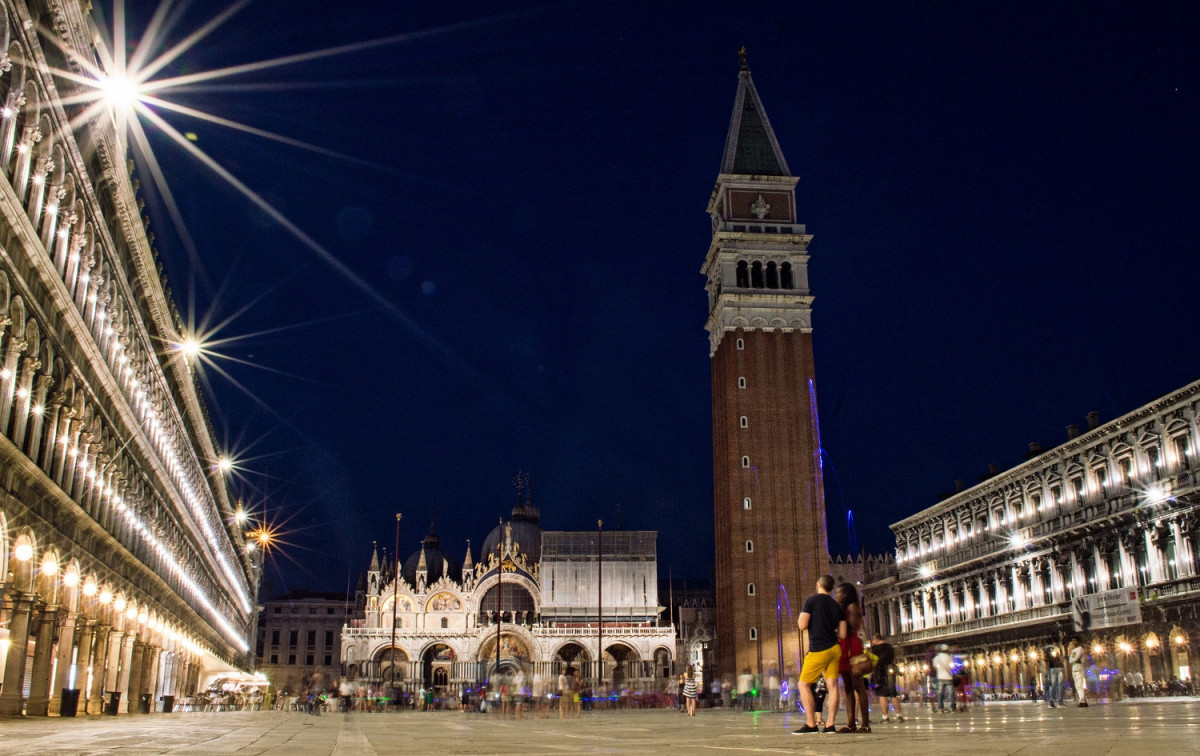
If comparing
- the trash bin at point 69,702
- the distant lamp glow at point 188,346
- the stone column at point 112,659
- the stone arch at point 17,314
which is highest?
the distant lamp glow at point 188,346

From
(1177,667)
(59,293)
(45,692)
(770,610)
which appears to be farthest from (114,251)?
(770,610)

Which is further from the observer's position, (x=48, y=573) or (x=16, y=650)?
(x=48, y=573)

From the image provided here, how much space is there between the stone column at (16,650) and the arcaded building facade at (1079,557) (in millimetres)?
27870

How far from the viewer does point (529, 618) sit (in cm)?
9544

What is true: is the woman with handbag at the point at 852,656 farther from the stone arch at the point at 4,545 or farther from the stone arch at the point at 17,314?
the stone arch at the point at 17,314

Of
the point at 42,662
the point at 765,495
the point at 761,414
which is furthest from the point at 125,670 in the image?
the point at 761,414

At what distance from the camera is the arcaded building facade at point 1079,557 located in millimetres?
38719

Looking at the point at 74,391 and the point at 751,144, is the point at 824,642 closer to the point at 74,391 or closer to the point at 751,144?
the point at 74,391

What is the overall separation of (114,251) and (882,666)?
21426 millimetres

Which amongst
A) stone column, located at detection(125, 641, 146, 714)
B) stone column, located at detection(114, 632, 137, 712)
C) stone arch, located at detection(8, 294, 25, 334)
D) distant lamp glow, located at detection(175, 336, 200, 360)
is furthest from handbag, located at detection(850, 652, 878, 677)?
distant lamp glow, located at detection(175, 336, 200, 360)

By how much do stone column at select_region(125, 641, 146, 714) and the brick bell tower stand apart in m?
40.1

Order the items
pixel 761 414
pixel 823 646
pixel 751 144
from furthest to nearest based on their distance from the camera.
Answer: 1. pixel 751 144
2. pixel 761 414
3. pixel 823 646

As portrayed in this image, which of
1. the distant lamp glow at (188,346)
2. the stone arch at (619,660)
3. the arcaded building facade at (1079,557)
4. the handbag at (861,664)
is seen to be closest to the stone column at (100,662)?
the distant lamp glow at (188,346)

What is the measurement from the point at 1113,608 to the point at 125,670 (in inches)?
1347
